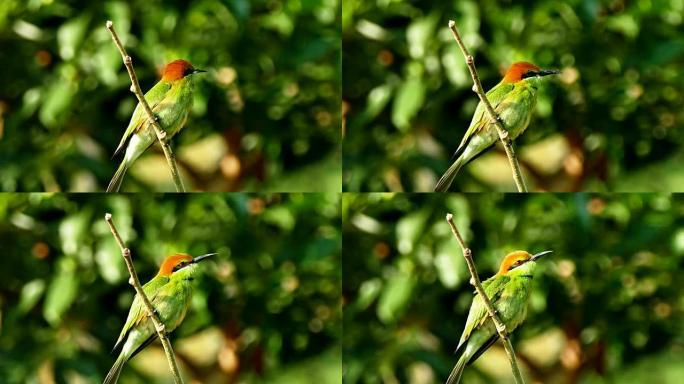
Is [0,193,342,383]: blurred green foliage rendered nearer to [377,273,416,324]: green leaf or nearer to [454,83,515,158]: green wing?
[377,273,416,324]: green leaf

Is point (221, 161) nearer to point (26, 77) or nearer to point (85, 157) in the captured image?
point (85, 157)

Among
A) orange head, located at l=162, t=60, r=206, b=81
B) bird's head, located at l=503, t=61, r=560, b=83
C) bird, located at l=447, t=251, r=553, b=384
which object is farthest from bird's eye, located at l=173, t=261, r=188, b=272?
bird's head, located at l=503, t=61, r=560, b=83

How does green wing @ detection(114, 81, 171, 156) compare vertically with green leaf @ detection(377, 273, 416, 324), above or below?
above

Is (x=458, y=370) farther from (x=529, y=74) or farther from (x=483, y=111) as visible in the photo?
(x=529, y=74)

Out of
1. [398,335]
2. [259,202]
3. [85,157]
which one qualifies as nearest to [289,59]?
[259,202]

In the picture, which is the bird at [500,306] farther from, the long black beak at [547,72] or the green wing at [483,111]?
the long black beak at [547,72]

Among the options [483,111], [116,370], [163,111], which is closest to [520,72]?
[483,111]

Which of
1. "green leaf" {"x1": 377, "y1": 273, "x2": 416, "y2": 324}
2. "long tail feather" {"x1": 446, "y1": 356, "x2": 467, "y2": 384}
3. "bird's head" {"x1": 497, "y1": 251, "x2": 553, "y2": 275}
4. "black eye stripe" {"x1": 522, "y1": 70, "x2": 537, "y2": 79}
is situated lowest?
"long tail feather" {"x1": 446, "y1": 356, "x2": 467, "y2": 384}
